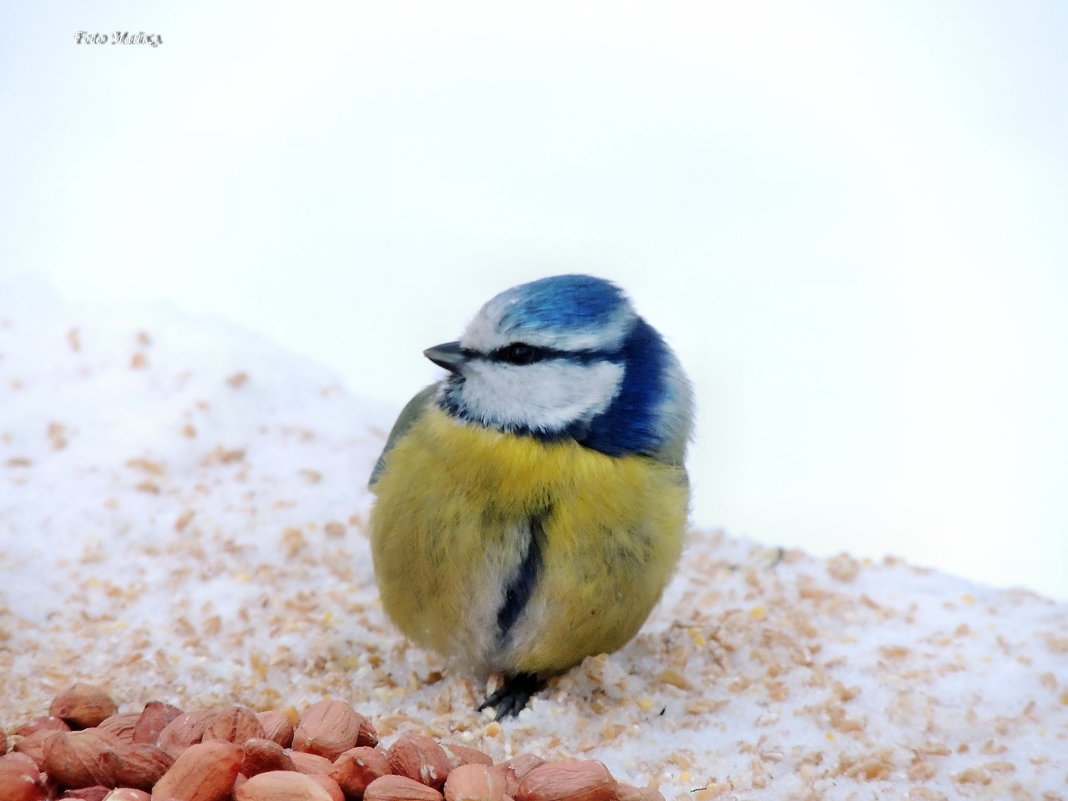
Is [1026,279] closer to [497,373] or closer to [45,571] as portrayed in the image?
[497,373]

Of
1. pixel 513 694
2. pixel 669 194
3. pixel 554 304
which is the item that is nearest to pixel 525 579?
pixel 513 694

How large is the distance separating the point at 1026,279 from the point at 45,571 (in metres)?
1.32

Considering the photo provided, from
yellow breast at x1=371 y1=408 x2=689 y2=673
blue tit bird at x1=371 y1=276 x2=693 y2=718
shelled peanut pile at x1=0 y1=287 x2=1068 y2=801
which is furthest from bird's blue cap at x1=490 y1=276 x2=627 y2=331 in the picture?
shelled peanut pile at x1=0 y1=287 x2=1068 y2=801

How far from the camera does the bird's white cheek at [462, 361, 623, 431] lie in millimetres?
1084

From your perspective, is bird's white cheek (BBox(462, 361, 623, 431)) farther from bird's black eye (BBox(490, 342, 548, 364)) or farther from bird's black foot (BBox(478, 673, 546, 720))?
bird's black foot (BBox(478, 673, 546, 720))

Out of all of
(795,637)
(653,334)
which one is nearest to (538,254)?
(653,334)

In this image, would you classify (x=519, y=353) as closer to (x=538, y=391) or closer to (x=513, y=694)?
(x=538, y=391)

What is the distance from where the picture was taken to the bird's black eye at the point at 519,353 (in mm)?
1069

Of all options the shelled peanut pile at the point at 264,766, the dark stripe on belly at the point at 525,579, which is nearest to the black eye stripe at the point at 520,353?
the dark stripe on belly at the point at 525,579

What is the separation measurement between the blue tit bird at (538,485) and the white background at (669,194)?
0.44 ft

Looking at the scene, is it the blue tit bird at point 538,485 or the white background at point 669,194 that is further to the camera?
the white background at point 669,194

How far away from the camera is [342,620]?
138cm

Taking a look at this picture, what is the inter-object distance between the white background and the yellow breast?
0.15 m

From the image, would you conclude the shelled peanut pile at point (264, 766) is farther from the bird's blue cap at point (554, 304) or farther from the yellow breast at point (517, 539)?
the bird's blue cap at point (554, 304)
